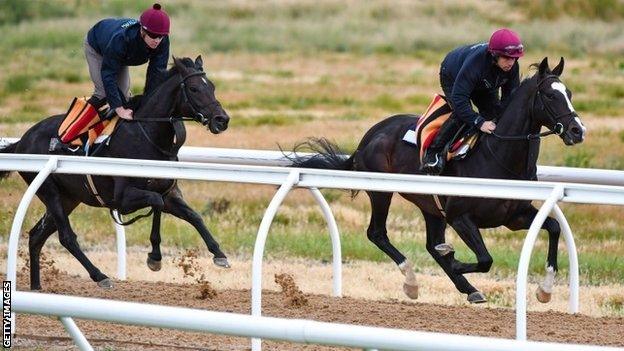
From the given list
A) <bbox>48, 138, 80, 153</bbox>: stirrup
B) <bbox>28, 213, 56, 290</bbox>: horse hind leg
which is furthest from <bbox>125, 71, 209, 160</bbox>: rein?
<bbox>28, 213, 56, 290</bbox>: horse hind leg

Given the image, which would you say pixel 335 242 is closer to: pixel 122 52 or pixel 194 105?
pixel 194 105

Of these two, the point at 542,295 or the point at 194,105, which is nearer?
the point at 542,295

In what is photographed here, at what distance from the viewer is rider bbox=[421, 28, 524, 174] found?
9.16 meters

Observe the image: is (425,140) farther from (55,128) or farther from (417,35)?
(417,35)

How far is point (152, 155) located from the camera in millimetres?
9883

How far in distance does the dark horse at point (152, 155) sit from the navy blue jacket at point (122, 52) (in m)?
0.17

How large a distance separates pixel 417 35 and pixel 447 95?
2753 cm

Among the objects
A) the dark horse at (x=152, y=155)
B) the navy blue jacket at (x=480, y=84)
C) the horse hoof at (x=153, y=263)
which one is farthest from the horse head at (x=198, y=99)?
the navy blue jacket at (x=480, y=84)

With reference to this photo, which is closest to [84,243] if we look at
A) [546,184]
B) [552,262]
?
[552,262]

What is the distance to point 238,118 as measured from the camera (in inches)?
936

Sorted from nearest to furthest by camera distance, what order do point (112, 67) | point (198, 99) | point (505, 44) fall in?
point (505, 44), point (198, 99), point (112, 67)

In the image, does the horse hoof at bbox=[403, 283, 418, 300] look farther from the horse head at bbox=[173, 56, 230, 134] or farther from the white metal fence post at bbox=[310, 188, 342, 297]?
the horse head at bbox=[173, 56, 230, 134]

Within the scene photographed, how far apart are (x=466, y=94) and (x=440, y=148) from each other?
1.40ft

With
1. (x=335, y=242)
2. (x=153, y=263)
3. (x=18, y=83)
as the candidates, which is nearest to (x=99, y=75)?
(x=153, y=263)
